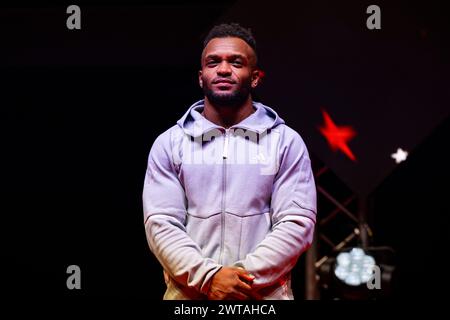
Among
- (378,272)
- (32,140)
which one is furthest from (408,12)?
(32,140)

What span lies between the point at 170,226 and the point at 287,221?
1.16 feet

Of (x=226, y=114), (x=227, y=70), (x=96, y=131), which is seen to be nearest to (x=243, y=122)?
(x=226, y=114)

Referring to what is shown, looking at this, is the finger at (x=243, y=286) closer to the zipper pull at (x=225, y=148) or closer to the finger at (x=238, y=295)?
the finger at (x=238, y=295)

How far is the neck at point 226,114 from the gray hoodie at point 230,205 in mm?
34

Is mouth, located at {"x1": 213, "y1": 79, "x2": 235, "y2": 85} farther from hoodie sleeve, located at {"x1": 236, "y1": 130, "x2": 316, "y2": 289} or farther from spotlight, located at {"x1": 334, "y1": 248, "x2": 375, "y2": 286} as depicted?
spotlight, located at {"x1": 334, "y1": 248, "x2": 375, "y2": 286}

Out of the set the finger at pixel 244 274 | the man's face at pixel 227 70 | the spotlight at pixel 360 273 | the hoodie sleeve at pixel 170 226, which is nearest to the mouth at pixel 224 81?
the man's face at pixel 227 70

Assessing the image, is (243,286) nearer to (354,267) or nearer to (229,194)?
(229,194)

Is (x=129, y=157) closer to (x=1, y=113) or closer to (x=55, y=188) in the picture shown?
(x=55, y=188)

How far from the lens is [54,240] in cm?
353

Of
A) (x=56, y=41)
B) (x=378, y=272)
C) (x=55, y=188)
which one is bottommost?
(x=378, y=272)

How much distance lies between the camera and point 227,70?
2.27 meters

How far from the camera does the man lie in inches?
84.4

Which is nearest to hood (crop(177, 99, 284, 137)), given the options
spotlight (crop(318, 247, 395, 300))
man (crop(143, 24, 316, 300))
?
man (crop(143, 24, 316, 300))

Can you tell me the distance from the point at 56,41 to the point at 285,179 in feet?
4.91
